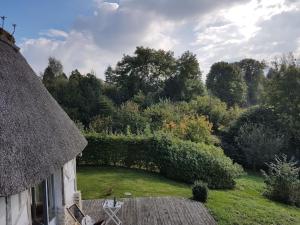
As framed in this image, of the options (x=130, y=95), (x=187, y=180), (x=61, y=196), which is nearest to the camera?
(x=61, y=196)

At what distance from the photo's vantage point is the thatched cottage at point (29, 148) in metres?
7.35

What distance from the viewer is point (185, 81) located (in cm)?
4934

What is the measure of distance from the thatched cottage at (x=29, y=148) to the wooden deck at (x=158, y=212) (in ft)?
7.24

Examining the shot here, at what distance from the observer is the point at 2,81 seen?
9.15m

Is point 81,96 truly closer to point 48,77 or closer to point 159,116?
point 48,77

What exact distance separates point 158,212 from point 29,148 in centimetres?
810

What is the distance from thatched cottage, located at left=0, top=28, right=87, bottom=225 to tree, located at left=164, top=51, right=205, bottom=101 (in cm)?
3559

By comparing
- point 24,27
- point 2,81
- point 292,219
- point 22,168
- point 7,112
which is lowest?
point 292,219

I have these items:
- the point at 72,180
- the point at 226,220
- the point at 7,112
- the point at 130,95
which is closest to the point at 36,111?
the point at 7,112

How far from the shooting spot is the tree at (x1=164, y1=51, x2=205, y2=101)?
4878 cm

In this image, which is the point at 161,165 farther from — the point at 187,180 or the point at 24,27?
the point at 24,27

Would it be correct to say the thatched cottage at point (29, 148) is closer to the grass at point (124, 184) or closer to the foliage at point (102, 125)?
the grass at point (124, 184)

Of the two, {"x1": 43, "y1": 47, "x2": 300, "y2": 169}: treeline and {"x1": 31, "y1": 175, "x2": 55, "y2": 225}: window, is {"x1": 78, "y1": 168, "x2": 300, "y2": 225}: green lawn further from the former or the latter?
{"x1": 31, "y1": 175, "x2": 55, "y2": 225}: window

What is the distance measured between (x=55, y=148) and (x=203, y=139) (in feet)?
56.0
